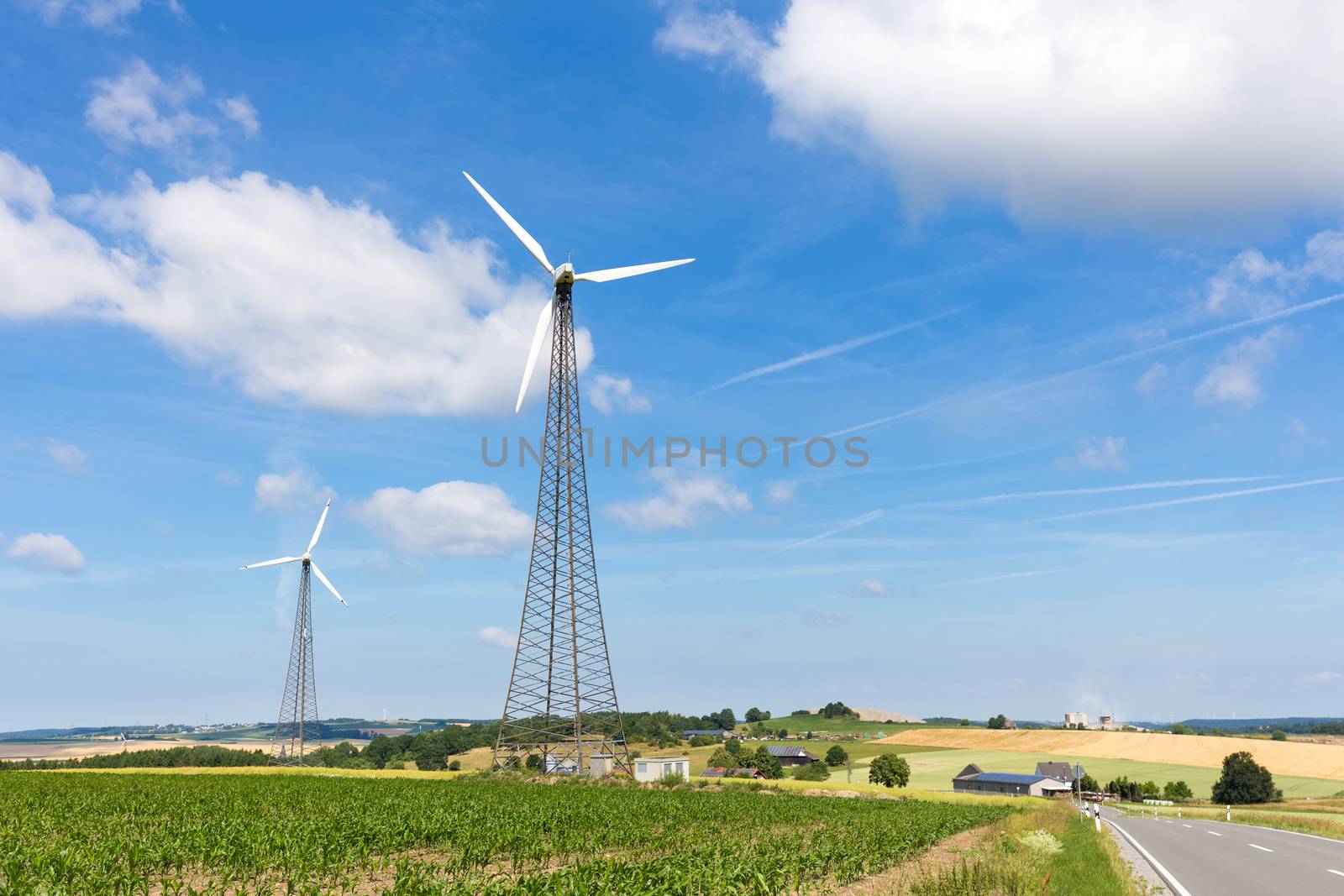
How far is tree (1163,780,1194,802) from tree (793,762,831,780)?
48.5 m

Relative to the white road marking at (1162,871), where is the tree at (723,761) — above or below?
below

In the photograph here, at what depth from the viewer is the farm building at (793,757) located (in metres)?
164

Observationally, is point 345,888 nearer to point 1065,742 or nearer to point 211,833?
point 211,833

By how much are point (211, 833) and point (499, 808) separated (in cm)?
1301

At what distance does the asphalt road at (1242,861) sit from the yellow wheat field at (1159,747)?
107 metres

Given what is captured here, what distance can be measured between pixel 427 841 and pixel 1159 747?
17069 cm

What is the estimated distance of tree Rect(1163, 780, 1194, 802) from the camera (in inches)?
4724

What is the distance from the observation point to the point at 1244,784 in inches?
4449

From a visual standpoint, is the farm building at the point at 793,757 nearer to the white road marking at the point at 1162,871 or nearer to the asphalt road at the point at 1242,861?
the asphalt road at the point at 1242,861

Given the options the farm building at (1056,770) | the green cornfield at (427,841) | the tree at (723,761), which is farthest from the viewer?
the tree at (723,761)

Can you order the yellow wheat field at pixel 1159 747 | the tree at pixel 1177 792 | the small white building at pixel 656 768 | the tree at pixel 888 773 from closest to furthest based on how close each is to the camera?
the small white building at pixel 656 768, the tree at pixel 1177 792, the tree at pixel 888 773, the yellow wheat field at pixel 1159 747

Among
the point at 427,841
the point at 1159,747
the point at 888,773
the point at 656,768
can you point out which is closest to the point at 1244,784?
the point at 888,773

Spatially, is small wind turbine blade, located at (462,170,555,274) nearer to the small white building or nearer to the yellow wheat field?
the small white building

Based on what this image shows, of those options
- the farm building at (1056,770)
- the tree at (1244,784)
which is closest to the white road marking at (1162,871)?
the tree at (1244,784)
